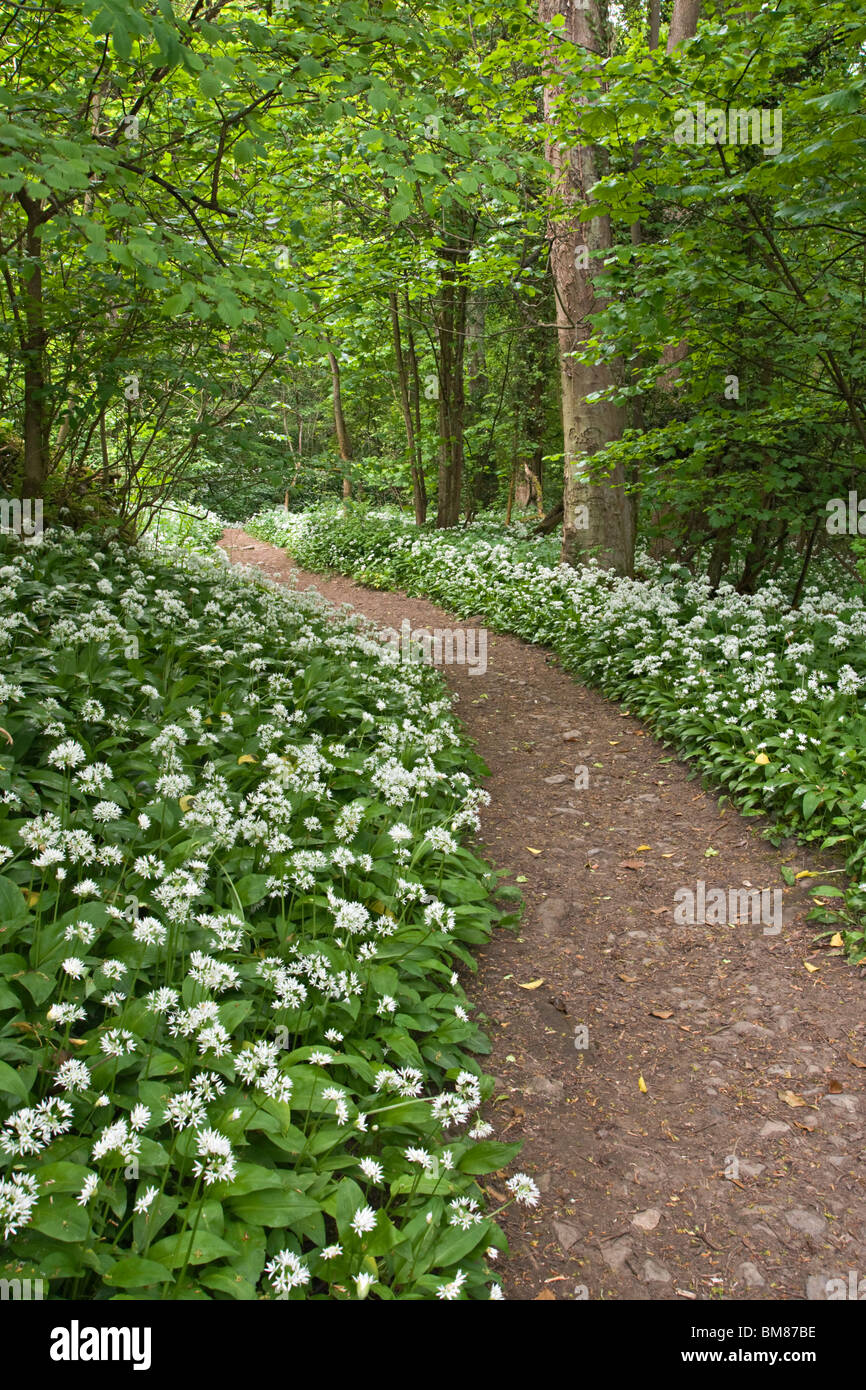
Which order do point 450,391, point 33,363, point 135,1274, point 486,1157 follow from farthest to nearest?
1. point 450,391
2. point 33,363
3. point 486,1157
4. point 135,1274

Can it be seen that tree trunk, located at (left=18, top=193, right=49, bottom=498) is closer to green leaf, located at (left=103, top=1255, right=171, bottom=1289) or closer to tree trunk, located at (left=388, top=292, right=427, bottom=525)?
green leaf, located at (left=103, top=1255, right=171, bottom=1289)

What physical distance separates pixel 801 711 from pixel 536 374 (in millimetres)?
12884

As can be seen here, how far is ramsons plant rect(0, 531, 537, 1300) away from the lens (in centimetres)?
210

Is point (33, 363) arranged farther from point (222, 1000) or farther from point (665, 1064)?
point (665, 1064)

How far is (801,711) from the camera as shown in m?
5.73

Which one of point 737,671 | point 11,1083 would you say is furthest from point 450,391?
point 11,1083

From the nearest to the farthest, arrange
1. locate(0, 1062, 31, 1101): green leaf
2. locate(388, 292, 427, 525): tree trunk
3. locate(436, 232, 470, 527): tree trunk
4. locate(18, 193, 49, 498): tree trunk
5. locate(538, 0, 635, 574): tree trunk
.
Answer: locate(0, 1062, 31, 1101): green leaf < locate(18, 193, 49, 498): tree trunk < locate(538, 0, 635, 574): tree trunk < locate(436, 232, 470, 527): tree trunk < locate(388, 292, 427, 525): tree trunk

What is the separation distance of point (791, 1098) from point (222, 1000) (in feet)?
7.85

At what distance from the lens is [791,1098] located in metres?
3.36

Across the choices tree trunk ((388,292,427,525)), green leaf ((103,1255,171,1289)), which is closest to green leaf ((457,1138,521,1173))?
green leaf ((103,1255,171,1289))

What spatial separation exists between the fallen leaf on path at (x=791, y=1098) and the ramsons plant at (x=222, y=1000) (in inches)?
50.0

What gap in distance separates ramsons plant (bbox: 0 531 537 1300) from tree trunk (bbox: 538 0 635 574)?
626 centimetres
